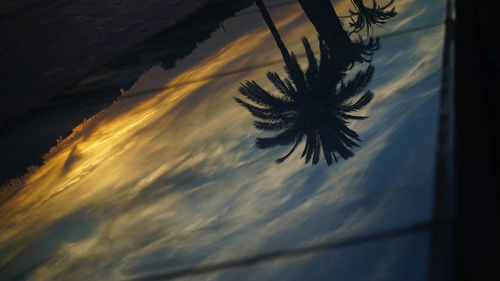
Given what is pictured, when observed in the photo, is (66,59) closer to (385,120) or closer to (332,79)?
(332,79)

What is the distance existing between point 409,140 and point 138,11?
260 inches

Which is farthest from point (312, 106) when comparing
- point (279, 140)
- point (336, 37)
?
point (336, 37)

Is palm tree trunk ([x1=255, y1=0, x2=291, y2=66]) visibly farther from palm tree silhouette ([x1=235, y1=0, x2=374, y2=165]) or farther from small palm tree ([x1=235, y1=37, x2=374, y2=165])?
small palm tree ([x1=235, y1=37, x2=374, y2=165])

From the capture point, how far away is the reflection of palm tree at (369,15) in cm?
422

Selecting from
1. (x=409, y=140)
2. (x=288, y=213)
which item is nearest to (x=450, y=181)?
(x=409, y=140)

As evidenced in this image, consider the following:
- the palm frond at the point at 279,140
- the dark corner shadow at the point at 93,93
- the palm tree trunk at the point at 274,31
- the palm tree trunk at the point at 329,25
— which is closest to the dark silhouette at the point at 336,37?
the palm tree trunk at the point at 329,25

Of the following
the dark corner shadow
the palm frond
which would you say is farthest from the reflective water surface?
the dark corner shadow

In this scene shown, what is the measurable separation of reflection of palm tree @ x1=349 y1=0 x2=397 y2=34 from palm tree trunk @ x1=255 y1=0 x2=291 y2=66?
0.59 metres

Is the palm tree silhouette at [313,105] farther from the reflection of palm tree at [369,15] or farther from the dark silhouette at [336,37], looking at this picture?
the reflection of palm tree at [369,15]

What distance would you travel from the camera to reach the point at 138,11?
813 cm

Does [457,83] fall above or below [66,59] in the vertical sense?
below

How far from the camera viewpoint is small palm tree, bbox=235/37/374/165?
2.65m

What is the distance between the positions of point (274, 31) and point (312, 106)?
187 cm

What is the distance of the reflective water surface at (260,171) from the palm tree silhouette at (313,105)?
1cm
